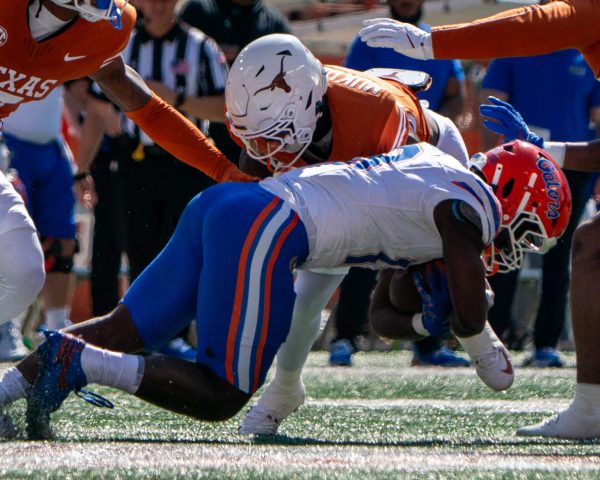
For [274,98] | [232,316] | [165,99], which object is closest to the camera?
[232,316]

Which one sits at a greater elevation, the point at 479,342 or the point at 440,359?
the point at 479,342

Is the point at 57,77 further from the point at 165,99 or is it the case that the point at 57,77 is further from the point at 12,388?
the point at 165,99

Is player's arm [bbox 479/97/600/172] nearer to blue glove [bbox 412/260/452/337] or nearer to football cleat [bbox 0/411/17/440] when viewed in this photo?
blue glove [bbox 412/260/452/337]

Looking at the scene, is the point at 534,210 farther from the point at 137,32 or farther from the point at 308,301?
the point at 137,32

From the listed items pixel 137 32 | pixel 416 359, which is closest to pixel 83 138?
pixel 137 32

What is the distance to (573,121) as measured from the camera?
24.6 ft

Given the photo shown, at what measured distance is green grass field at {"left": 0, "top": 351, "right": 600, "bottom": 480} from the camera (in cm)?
344

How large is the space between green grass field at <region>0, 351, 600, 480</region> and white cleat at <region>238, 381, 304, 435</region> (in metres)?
0.06

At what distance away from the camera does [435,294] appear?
4.55 m

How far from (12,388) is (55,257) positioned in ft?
12.1

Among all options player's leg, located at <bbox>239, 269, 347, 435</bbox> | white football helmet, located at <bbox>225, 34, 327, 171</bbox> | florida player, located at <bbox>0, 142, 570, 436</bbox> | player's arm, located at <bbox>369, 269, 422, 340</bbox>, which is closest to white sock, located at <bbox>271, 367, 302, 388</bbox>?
player's leg, located at <bbox>239, 269, 347, 435</bbox>

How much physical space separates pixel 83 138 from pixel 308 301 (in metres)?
2.97

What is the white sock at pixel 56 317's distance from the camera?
24.8ft

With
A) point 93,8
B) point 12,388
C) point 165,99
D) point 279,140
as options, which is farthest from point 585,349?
point 165,99
